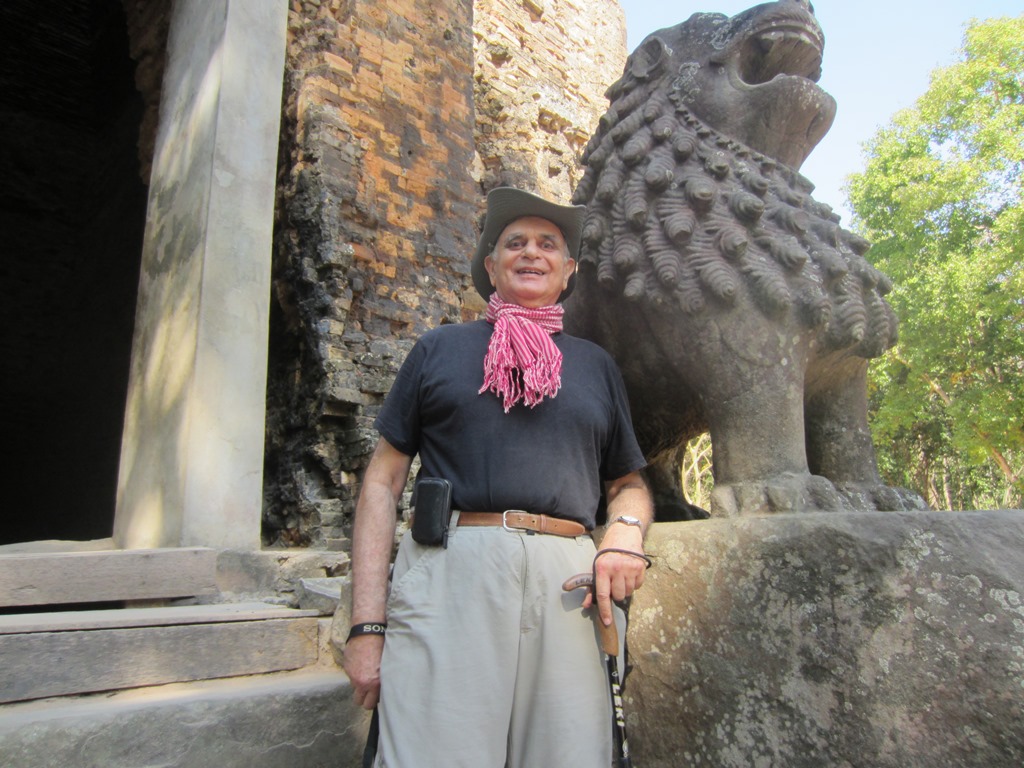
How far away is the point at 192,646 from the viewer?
1927 millimetres

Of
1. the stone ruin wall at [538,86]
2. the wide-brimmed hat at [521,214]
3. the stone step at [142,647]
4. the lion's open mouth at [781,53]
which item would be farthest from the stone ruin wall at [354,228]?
the lion's open mouth at [781,53]

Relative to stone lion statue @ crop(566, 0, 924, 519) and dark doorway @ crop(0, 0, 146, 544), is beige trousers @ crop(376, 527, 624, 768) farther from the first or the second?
dark doorway @ crop(0, 0, 146, 544)

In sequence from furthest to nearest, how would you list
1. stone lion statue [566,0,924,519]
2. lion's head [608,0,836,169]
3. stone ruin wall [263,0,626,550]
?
stone ruin wall [263,0,626,550] < lion's head [608,0,836,169] < stone lion statue [566,0,924,519]

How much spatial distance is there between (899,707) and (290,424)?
4564mm

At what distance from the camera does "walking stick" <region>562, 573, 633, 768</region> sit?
4.71ft

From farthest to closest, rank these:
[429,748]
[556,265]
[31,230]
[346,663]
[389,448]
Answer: [31,230] < [556,265] < [389,448] < [346,663] < [429,748]

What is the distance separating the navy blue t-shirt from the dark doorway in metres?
7.83

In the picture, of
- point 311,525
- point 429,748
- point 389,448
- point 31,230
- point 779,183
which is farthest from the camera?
point 31,230

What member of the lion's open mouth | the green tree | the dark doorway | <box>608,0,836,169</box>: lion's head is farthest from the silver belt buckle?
the green tree

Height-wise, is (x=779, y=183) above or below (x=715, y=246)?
above

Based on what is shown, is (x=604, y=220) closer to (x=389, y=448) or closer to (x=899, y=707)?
(x=389, y=448)

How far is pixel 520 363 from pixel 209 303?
1.87 metres

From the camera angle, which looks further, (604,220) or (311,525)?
(311,525)

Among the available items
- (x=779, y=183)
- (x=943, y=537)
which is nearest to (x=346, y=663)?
(x=943, y=537)
